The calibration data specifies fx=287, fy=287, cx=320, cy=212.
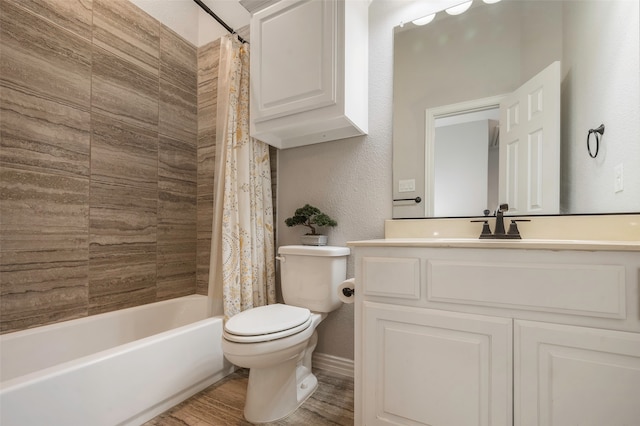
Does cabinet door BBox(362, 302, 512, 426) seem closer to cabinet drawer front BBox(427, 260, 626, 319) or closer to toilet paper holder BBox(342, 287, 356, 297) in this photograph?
cabinet drawer front BBox(427, 260, 626, 319)

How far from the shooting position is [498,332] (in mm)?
919

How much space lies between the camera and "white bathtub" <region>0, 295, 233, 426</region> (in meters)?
1.00

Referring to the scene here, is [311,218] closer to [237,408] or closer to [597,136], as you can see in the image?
[237,408]

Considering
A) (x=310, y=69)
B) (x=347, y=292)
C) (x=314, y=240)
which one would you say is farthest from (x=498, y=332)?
(x=310, y=69)

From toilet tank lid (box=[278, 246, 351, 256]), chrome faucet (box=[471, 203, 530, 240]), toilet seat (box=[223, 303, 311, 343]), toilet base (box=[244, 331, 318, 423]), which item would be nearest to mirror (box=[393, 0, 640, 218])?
chrome faucet (box=[471, 203, 530, 240])

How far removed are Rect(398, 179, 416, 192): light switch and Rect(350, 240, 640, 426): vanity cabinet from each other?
63 centimetres

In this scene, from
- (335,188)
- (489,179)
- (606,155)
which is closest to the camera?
(606,155)

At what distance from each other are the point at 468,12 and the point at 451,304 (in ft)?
4.93

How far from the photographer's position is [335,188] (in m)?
1.81

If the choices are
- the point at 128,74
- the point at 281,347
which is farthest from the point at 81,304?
the point at 128,74

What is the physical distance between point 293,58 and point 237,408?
5.99 ft

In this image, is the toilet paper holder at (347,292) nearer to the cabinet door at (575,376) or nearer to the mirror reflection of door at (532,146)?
the cabinet door at (575,376)

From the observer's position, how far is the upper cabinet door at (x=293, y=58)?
1.48 metres

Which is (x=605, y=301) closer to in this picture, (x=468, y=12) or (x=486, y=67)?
(x=486, y=67)
